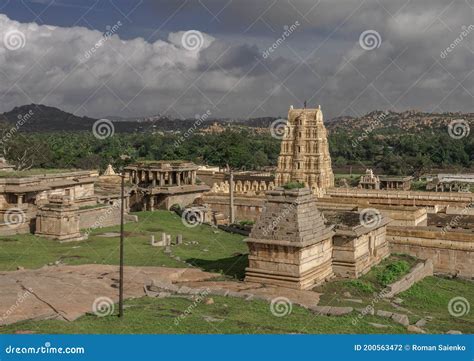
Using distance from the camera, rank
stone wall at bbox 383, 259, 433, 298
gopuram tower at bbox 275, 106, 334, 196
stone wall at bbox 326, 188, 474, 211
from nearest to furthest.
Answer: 1. stone wall at bbox 383, 259, 433, 298
2. stone wall at bbox 326, 188, 474, 211
3. gopuram tower at bbox 275, 106, 334, 196

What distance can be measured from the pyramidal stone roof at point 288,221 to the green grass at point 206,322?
2.90 m

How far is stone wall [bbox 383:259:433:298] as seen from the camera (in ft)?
63.5

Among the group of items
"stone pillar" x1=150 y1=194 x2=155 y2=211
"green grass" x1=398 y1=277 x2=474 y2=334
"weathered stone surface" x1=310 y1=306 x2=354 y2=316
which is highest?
"stone pillar" x1=150 y1=194 x2=155 y2=211

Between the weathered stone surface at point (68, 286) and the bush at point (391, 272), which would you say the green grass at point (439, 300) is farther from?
the weathered stone surface at point (68, 286)

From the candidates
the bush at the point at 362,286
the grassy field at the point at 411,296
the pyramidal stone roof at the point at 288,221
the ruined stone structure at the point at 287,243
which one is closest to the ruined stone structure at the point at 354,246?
the grassy field at the point at 411,296

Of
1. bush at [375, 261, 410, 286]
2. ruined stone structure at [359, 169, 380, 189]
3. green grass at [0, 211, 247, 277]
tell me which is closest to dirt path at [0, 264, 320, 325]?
green grass at [0, 211, 247, 277]

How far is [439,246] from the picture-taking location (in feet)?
88.0

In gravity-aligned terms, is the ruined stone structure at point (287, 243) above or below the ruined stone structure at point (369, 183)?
below

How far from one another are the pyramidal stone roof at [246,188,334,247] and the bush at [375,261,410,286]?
2.93 m

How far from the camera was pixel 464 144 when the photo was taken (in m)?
114

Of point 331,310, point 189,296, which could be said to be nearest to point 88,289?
point 189,296

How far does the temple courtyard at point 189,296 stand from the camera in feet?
44.8

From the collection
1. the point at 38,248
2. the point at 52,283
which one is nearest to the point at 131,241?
the point at 38,248

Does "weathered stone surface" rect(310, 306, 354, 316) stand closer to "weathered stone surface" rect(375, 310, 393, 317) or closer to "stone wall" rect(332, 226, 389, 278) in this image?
"weathered stone surface" rect(375, 310, 393, 317)
